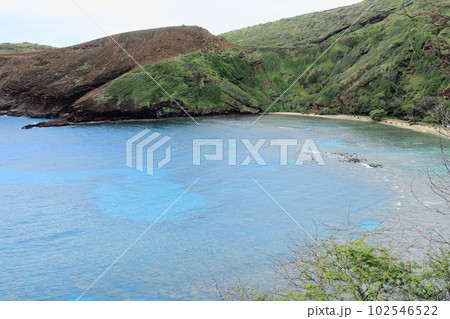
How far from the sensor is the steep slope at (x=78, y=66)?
77.9 m

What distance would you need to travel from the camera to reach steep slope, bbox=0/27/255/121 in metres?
77.9

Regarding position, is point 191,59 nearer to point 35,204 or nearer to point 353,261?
point 35,204

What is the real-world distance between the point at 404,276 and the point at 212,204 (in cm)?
1532

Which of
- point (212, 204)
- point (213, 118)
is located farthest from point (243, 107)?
point (212, 204)

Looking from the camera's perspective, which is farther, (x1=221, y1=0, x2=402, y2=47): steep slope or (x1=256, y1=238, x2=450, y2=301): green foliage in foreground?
(x1=221, y1=0, x2=402, y2=47): steep slope

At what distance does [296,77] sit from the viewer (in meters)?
85.9

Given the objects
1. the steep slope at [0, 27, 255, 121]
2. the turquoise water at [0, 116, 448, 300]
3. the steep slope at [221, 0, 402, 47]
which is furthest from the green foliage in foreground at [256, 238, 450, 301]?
the steep slope at [221, 0, 402, 47]

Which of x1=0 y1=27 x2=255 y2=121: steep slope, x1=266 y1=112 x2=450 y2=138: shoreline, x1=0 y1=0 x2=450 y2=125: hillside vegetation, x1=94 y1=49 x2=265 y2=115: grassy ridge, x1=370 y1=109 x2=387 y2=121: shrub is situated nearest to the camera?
x1=266 y1=112 x2=450 y2=138: shoreline

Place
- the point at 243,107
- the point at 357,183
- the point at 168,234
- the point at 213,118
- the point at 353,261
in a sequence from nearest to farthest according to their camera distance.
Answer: the point at 353,261, the point at 168,234, the point at 357,183, the point at 213,118, the point at 243,107

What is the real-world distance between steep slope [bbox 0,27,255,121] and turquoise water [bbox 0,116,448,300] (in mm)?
37311

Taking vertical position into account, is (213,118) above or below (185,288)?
above

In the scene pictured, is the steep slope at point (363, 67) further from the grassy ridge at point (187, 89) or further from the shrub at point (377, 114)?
the grassy ridge at point (187, 89)

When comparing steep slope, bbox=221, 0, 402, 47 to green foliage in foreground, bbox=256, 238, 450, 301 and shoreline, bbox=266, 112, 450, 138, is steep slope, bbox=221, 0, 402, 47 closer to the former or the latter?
shoreline, bbox=266, 112, 450, 138

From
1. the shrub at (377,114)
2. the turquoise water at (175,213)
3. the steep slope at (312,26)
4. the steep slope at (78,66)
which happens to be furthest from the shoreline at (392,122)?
the steep slope at (312,26)
